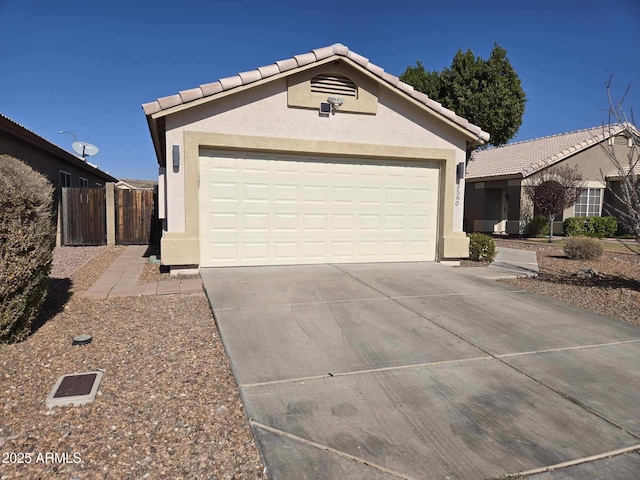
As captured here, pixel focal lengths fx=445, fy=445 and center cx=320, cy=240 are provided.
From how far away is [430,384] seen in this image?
4.00 m

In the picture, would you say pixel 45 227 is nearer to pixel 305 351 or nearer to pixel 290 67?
pixel 305 351

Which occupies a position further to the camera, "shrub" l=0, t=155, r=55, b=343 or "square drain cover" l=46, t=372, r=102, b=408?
"shrub" l=0, t=155, r=55, b=343

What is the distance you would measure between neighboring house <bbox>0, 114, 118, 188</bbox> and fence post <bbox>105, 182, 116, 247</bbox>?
1.76 metres

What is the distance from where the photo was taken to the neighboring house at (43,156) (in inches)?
475

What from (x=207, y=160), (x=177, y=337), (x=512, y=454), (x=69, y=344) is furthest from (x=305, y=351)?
(x=207, y=160)

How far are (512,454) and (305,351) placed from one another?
229 cm

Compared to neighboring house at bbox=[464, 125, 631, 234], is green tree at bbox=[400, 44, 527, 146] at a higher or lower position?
higher

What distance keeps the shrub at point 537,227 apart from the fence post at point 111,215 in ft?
60.9

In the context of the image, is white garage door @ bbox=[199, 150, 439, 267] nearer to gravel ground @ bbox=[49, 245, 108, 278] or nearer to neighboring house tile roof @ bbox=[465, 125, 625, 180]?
gravel ground @ bbox=[49, 245, 108, 278]

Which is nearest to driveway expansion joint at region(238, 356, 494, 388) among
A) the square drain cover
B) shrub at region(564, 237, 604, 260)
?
the square drain cover

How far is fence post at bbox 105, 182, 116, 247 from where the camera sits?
15586 mm

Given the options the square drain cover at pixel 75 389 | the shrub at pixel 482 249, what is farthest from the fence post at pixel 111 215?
the square drain cover at pixel 75 389

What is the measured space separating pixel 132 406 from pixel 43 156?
569 inches

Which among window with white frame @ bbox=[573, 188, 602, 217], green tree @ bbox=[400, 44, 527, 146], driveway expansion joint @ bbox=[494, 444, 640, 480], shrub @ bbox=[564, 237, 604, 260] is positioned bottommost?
driveway expansion joint @ bbox=[494, 444, 640, 480]
